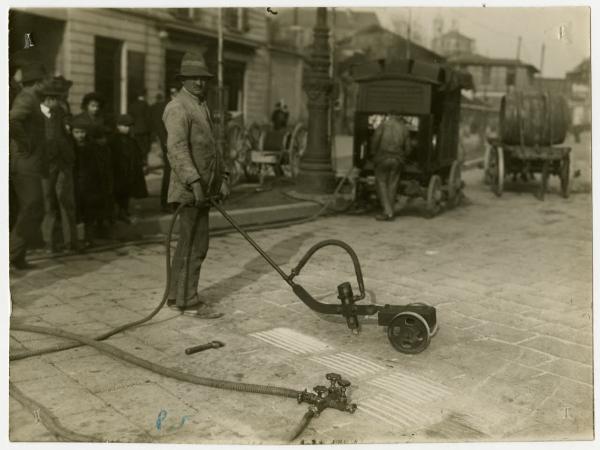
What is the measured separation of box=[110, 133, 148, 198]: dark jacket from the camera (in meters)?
8.55

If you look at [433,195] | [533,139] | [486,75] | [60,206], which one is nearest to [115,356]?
[60,206]

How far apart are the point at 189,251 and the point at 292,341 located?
3.84ft

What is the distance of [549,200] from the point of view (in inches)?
554

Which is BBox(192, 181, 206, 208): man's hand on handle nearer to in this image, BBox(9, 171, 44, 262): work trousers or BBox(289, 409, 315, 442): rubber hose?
BBox(289, 409, 315, 442): rubber hose

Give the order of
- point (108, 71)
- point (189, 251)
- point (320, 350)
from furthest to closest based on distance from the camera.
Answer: point (108, 71)
point (189, 251)
point (320, 350)

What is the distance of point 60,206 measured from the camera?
748 cm

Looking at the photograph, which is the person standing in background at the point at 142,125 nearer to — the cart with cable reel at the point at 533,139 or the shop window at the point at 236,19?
the cart with cable reel at the point at 533,139

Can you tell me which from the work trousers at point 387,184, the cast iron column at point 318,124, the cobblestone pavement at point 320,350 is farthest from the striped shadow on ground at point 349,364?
the cast iron column at point 318,124

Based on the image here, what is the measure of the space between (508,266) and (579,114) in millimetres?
46036

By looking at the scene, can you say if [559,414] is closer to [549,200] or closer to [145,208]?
[145,208]

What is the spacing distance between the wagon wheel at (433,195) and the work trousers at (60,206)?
570 cm

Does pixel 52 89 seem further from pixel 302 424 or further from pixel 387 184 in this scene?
pixel 387 184

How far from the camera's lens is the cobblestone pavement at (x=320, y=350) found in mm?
3768

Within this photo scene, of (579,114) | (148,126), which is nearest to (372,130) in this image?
(148,126)
